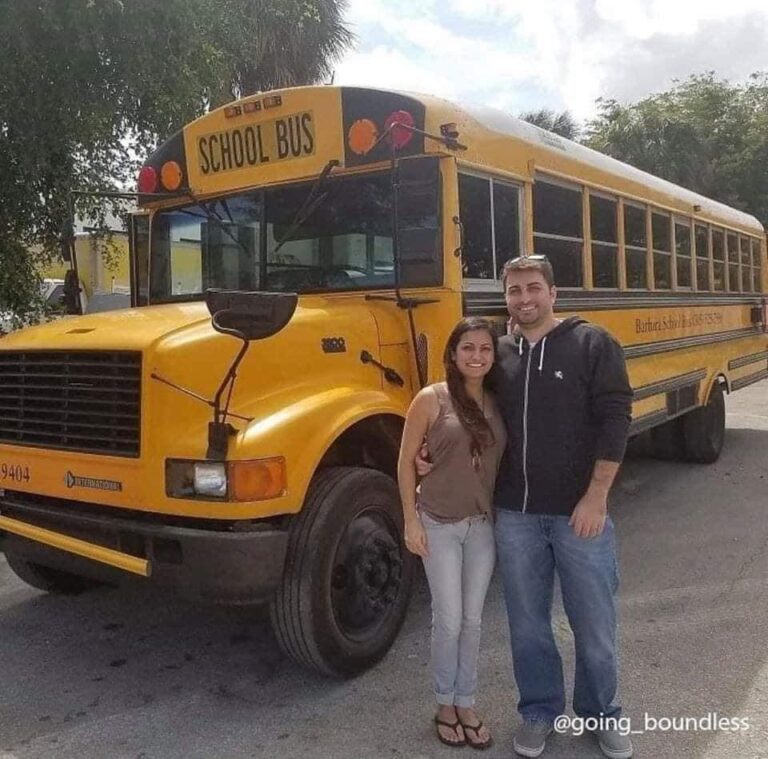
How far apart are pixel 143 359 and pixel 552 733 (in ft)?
6.58

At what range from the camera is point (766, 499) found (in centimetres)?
621

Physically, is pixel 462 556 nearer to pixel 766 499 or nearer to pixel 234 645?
pixel 234 645

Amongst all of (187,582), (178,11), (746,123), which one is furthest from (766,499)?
(746,123)

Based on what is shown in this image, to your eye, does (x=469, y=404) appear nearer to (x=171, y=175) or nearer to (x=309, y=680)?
(x=309, y=680)

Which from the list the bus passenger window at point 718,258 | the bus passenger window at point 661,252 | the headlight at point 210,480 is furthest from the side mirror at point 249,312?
the bus passenger window at point 718,258

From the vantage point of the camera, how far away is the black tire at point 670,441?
7.54 m

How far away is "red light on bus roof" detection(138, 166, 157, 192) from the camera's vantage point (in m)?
4.53

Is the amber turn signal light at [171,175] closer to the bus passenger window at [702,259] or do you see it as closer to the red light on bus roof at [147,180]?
the red light on bus roof at [147,180]

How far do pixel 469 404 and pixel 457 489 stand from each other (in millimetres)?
288

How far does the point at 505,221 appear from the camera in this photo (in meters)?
4.17

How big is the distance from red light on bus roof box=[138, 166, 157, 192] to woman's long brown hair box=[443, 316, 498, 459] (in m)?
2.55

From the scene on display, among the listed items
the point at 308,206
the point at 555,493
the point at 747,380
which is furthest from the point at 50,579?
the point at 747,380

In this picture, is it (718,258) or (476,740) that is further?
(718,258)

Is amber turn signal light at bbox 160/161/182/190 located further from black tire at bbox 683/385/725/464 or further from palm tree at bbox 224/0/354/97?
palm tree at bbox 224/0/354/97
